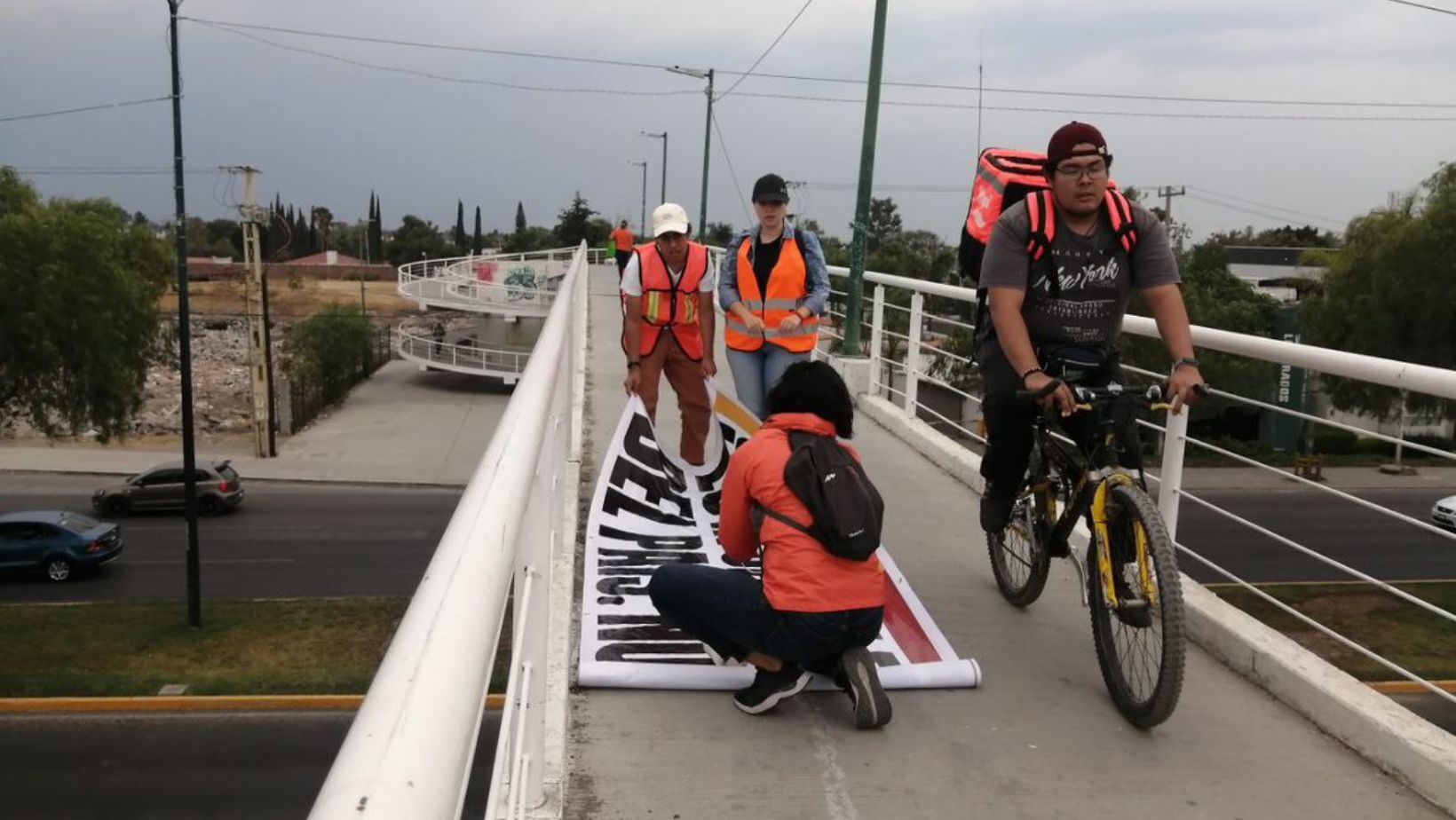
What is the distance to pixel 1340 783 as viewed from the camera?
11.8 ft

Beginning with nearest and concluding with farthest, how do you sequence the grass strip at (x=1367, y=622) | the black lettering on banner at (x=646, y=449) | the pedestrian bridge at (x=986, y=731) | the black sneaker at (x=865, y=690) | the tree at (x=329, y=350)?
the pedestrian bridge at (x=986, y=731) < the black sneaker at (x=865, y=690) < the black lettering on banner at (x=646, y=449) < the grass strip at (x=1367, y=622) < the tree at (x=329, y=350)

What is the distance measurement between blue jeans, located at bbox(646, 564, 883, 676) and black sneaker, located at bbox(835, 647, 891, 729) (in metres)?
0.04

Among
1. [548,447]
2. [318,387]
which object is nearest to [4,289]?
[318,387]

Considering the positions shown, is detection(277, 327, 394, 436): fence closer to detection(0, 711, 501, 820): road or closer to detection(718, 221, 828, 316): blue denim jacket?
detection(0, 711, 501, 820): road

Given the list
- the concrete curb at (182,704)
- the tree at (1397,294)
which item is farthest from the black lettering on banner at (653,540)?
the tree at (1397,294)

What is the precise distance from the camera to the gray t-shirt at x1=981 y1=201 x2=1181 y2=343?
156 inches

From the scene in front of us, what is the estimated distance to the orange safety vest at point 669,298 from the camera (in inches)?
275

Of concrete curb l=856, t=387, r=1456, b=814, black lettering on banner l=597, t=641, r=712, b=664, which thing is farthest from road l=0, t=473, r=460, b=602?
concrete curb l=856, t=387, r=1456, b=814

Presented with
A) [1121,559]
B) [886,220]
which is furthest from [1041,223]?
[886,220]

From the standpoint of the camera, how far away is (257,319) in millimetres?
37875

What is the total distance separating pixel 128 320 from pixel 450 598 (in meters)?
36.8

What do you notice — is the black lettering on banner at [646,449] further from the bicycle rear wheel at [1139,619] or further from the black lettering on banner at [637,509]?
the bicycle rear wheel at [1139,619]

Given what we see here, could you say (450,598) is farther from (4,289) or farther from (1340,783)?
(4,289)

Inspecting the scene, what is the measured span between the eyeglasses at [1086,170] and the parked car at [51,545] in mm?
23964
